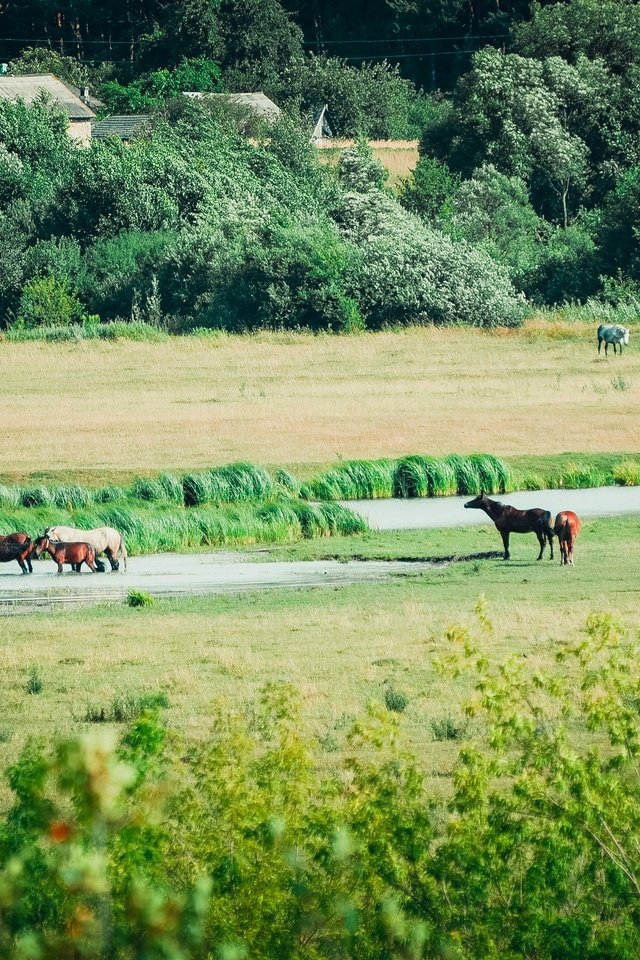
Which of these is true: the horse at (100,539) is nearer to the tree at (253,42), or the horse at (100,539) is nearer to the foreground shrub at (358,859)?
the foreground shrub at (358,859)

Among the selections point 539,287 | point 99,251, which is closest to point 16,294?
point 99,251

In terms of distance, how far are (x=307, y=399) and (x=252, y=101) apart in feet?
203

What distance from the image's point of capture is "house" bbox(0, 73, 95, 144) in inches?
3787

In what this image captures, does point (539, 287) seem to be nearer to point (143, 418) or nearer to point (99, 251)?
point (99, 251)

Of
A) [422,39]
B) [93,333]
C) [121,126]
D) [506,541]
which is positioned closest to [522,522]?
[506,541]

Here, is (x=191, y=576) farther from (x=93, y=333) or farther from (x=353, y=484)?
(x=93, y=333)

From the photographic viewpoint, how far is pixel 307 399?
1806 inches

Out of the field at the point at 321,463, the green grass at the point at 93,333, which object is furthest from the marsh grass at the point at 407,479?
the green grass at the point at 93,333

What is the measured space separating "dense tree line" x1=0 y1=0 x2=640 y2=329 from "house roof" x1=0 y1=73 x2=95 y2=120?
5.07 m

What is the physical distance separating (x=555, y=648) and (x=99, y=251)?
5837 cm

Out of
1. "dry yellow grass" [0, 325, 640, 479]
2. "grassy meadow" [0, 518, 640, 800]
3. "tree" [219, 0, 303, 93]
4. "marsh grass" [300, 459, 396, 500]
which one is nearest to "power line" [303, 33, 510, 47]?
"tree" [219, 0, 303, 93]

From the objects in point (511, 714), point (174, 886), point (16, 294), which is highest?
point (511, 714)

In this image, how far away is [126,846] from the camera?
746cm

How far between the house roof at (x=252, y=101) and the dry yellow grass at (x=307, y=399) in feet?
130
